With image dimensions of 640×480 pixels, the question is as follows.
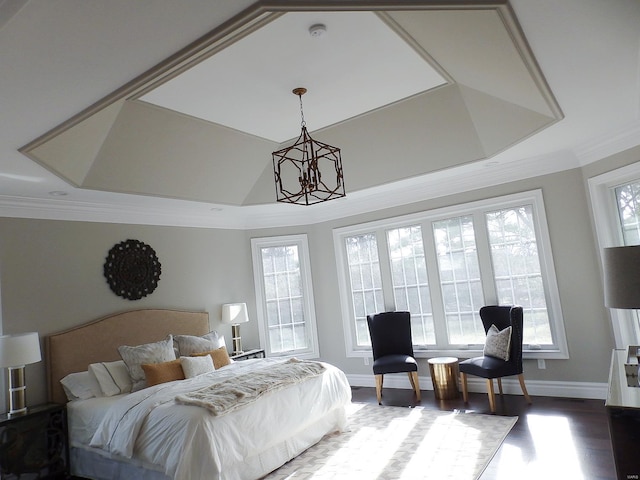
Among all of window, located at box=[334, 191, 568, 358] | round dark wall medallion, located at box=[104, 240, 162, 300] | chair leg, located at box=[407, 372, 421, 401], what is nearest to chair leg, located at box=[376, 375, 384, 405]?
chair leg, located at box=[407, 372, 421, 401]

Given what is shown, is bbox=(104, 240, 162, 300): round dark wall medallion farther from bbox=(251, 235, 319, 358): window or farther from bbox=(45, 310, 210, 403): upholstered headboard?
bbox=(251, 235, 319, 358): window

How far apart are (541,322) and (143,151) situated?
4.64 metres

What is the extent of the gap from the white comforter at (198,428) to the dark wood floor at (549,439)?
5.12ft

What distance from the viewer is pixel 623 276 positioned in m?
2.26

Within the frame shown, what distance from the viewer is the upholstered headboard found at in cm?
412

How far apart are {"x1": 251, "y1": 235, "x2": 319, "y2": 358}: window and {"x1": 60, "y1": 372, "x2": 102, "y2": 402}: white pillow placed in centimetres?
257

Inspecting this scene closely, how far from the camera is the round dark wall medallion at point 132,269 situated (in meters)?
4.80

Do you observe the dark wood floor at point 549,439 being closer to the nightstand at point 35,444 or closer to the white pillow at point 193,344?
the white pillow at point 193,344

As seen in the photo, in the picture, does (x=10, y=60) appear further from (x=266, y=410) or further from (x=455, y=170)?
(x=455, y=170)

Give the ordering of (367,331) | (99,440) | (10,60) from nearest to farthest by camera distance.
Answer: (10,60) → (99,440) → (367,331)

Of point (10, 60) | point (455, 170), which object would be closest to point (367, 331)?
point (455, 170)

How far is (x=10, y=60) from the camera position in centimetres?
200

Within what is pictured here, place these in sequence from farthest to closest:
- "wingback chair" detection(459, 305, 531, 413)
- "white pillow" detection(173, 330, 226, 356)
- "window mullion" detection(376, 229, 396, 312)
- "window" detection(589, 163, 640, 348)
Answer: "window mullion" detection(376, 229, 396, 312)
"white pillow" detection(173, 330, 226, 356)
"wingback chair" detection(459, 305, 531, 413)
"window" detection(589, 163, 640, 348)

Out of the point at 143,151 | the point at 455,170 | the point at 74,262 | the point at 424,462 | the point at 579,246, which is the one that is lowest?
the point at 424,462
